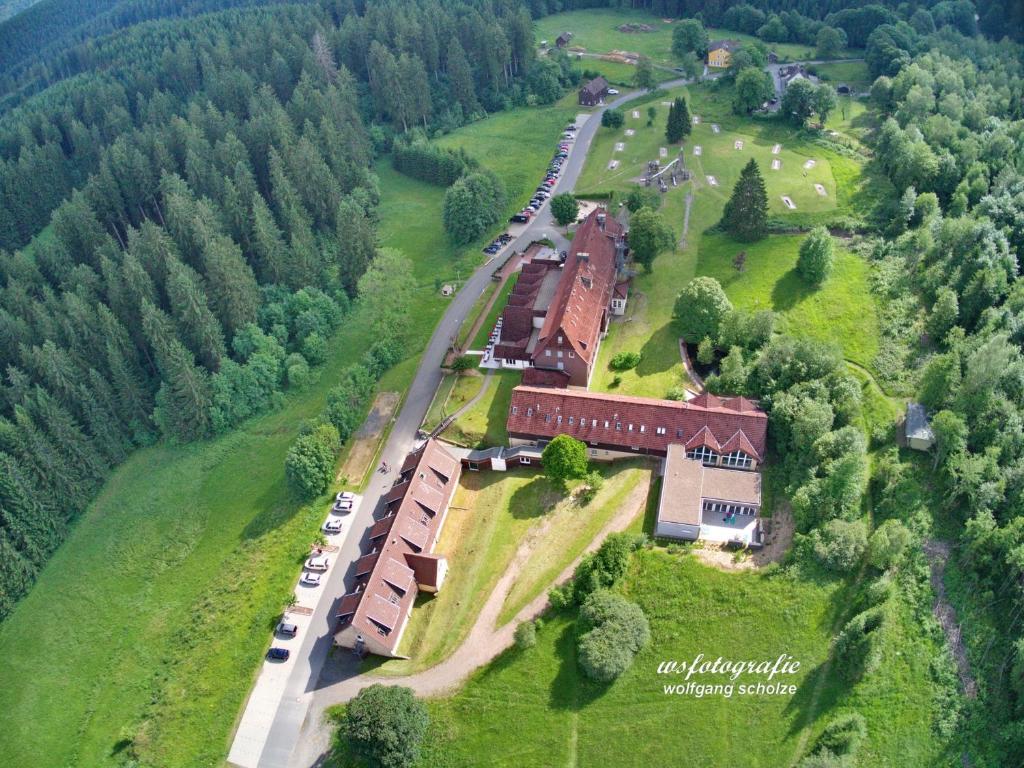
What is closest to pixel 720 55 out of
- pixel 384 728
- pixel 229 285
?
pixel 229 285

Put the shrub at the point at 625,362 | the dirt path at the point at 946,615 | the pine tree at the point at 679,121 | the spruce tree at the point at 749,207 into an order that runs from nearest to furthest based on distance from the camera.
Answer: the dirt path at the point at 946,615 < the shrub at the point at 625,362 < the spruce tree at the point at 749,207 < the pine tree at the point at 679,121

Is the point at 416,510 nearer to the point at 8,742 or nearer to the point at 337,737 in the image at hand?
the point at 337,737

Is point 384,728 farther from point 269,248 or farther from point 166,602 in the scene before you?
point 269,248

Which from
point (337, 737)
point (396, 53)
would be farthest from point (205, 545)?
point (396, 53)

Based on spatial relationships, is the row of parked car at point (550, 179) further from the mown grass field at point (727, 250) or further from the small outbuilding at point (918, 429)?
the small outbuilding at point (918, 429)

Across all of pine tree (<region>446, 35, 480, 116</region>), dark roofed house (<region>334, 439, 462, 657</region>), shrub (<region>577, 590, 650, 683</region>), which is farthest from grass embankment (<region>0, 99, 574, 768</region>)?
pine tree (<region>446, 35, 480, 116</region>)

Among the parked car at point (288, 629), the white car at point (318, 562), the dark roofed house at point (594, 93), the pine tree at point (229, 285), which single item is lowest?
the parked car at point (288, 629)

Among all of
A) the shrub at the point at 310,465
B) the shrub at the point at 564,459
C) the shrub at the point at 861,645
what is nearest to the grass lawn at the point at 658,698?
the shrub at the point at 861,645

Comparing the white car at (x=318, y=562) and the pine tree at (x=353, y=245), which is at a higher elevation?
the pine tree at (x=353, y=245)
